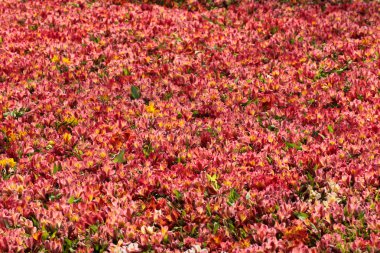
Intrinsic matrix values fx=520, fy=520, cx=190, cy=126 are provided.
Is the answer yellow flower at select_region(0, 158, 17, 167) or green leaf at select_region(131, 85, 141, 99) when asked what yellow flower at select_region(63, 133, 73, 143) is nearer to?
yellow flower at select_region(0, 158, 17, 167)

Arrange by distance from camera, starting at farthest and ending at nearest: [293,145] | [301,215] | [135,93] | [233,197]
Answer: [135,93], [293,145], [233,197], [301,215]

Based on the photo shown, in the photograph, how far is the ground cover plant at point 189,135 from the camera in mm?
4848

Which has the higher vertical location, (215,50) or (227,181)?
(215,50)

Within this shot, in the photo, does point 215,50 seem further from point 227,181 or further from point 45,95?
point 227,181

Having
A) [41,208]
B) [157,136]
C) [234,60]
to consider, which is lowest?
[41,208]

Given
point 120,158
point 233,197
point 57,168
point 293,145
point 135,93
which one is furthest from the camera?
point 135,93

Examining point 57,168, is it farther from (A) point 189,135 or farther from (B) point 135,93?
(B) point 135,93

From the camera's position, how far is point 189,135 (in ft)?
21.5

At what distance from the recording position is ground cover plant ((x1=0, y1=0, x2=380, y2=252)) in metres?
4.85

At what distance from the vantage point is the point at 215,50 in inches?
395

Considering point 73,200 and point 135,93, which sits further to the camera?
point 135,93

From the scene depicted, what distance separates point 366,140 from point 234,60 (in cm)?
381

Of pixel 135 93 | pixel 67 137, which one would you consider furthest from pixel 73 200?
pixel 135 93

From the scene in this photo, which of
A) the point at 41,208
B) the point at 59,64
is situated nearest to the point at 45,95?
the point at 59,64
